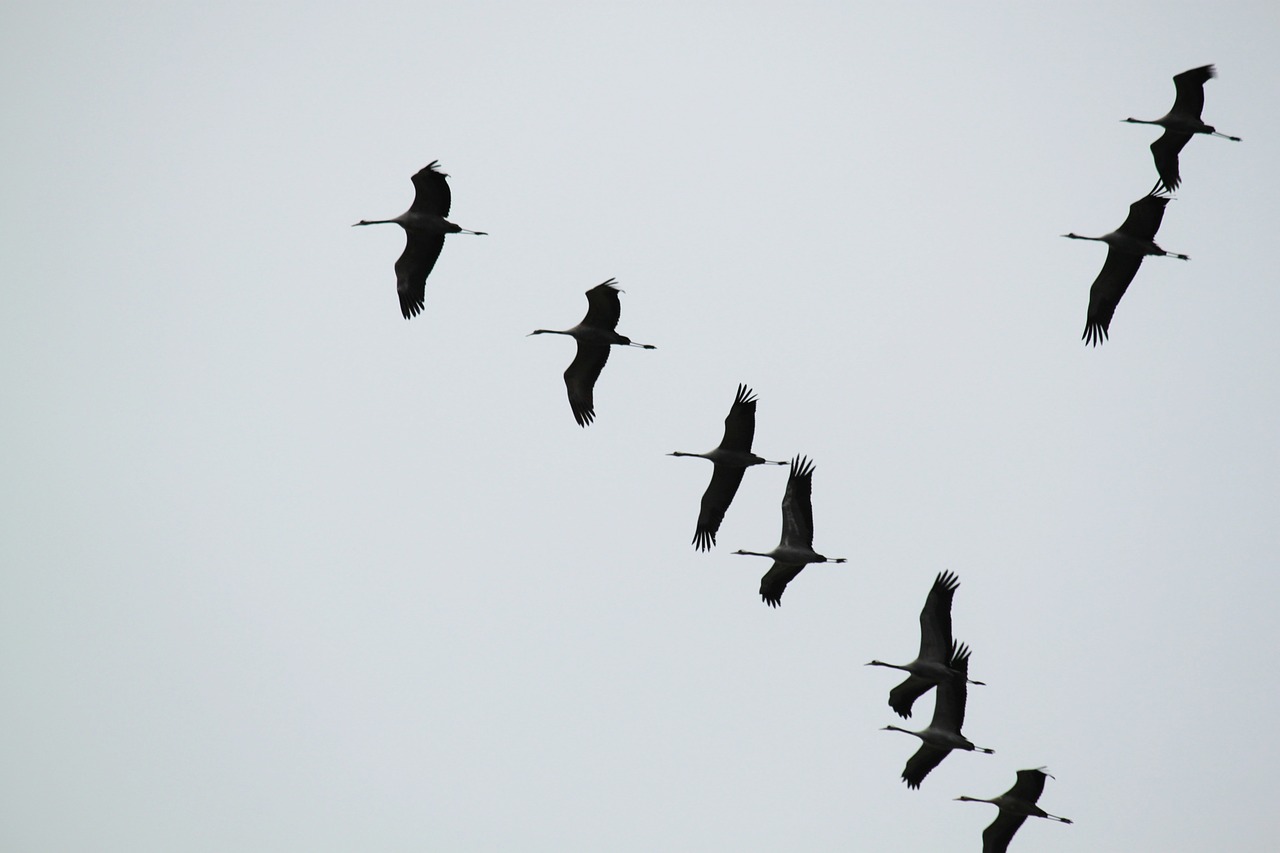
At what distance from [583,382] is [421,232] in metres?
3.91

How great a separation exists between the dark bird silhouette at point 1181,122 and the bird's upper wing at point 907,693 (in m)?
9.06

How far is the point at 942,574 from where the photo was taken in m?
23.2

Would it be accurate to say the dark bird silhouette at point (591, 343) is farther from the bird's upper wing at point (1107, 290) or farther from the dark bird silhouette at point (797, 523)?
the bird's upper wing at point (1107, 290)

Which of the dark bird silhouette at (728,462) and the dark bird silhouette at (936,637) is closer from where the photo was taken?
the dark bird silhouette at (936,637)

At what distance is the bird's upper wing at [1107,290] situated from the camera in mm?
24422

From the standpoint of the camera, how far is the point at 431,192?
24.1m

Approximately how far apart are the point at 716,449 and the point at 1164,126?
9.25 meters

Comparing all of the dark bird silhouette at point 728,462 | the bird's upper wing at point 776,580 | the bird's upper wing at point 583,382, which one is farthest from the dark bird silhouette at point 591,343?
the bird's upper wing at point 776,580

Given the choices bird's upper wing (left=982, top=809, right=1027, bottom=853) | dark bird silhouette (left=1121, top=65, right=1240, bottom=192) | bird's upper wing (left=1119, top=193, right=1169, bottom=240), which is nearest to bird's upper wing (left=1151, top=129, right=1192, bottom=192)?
dark bird silhouette (left=1121, top=65, right=1240, bottom=192)

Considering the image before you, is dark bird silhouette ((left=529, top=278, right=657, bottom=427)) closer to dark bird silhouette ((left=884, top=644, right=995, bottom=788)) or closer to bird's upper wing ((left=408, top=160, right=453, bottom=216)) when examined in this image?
bird's upper wing ((left=408, top=160, right=453, bottom=216))

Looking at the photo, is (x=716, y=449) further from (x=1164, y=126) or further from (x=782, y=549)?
(x=1164, y=126)

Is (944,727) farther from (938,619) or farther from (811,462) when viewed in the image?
(811,462)

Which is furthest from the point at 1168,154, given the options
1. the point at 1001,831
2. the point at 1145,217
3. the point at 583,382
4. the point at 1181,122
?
the point at 1001,831

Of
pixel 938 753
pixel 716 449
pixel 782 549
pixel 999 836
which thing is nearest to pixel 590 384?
pixel 716 449
